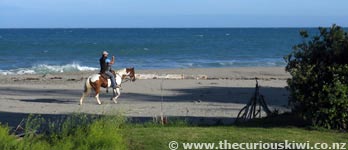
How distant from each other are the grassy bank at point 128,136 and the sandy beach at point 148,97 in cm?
392

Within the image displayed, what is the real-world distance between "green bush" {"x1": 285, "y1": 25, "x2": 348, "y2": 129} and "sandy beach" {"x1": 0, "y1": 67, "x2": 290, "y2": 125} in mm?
4298

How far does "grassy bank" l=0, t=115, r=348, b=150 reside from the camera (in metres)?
7.54

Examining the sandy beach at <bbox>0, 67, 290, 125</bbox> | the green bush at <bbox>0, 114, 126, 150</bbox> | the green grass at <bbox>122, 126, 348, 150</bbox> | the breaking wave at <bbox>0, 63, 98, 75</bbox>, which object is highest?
the breaking wave at <bbox>0, 63, 98, 75</bbox>

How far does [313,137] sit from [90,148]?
3.13 metres

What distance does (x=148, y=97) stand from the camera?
21.7 metres

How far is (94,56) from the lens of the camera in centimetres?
5762

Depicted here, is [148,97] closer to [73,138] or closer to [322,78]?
[322,78]

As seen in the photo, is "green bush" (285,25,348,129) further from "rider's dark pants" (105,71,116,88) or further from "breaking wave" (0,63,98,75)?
"breaking wave" (0,63,98,75)

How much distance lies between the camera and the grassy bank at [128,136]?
754 cm

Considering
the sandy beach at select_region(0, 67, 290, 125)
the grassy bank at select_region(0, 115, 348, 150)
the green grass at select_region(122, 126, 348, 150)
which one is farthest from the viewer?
the sandy beach at select_region(0, 67, 290, 125)

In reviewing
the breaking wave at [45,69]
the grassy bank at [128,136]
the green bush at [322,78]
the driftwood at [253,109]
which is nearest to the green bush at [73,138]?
the grassy bank at [128,136]

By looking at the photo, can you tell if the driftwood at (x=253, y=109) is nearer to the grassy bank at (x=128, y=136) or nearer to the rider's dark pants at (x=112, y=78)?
the grassy bank at (x=128, y=136)

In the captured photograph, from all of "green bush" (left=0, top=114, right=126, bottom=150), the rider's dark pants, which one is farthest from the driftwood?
the rider's dark pants

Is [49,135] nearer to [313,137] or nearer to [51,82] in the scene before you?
[313,137]
